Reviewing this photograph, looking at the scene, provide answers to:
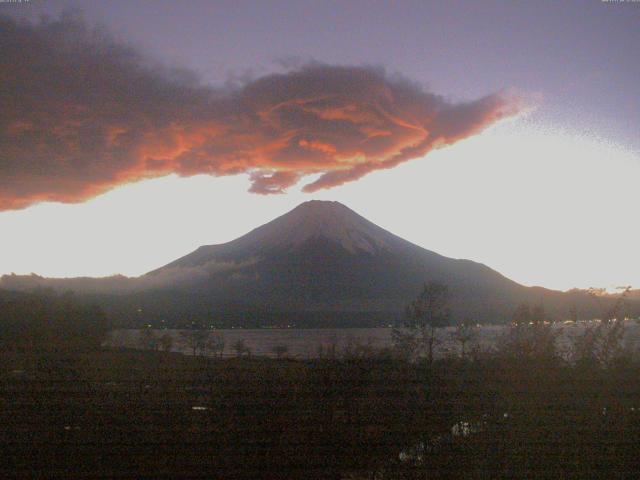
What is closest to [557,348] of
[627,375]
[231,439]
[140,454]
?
[627,375]

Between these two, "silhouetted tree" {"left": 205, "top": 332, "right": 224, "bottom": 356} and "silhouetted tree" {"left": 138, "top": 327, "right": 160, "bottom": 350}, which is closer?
"silhouetted tree" {"left": 138, "top": 327, "right": 160, "bottom": 350}

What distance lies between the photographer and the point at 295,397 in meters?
3.04

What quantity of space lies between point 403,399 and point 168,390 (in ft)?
4.57

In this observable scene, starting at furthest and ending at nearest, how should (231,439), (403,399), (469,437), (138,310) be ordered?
(138,310)
(403,399)
(469,437)
(231,439)

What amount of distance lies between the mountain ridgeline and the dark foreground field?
2.62 ft

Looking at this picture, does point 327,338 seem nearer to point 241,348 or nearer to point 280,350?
point 280,350

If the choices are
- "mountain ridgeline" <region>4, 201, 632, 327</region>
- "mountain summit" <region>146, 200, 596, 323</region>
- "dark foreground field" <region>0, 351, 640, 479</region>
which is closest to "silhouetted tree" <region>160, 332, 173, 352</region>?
"mountain ridgeline" <region>4, 201, 632, 327</region>

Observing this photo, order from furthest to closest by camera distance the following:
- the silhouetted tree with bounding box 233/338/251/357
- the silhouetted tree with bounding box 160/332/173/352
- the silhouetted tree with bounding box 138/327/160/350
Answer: the silhouetted tree with bounding box 233/338/251/357 < the silhouetted tree with bounding box 160/332/173/352 < the silhouetted tree with bounding box 138/327/160/350

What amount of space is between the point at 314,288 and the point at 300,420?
4440 mm

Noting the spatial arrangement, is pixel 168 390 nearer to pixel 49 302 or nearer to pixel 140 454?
pixel 140 454

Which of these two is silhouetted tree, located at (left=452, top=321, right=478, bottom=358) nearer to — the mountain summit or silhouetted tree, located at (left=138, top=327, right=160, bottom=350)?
the mountain summit

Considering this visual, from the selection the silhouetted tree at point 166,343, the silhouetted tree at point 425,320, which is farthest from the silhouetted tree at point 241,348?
the silhouetted tree at point 425,320

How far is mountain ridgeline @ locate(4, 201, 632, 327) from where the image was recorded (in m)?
5.00

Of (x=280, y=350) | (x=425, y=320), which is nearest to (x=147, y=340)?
(x=280, y=350)
